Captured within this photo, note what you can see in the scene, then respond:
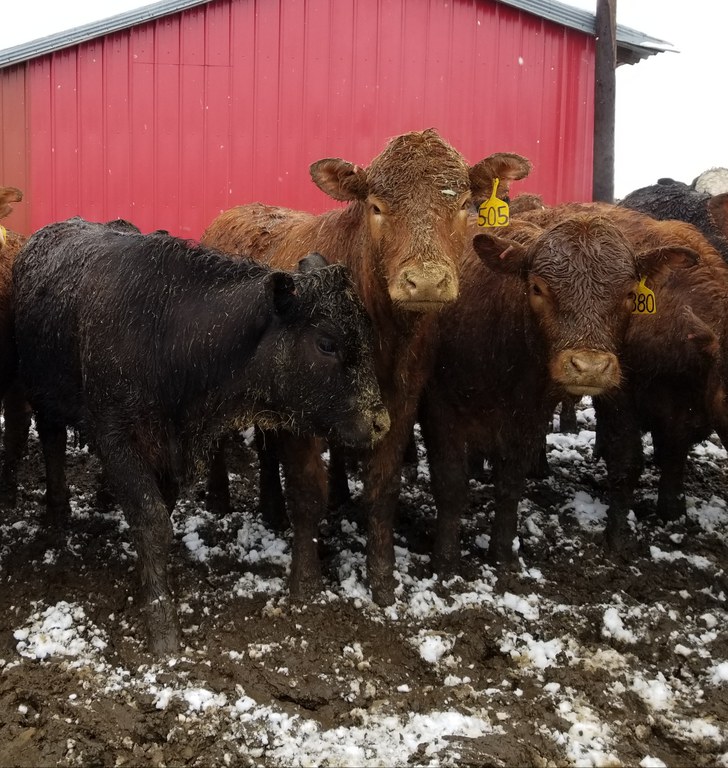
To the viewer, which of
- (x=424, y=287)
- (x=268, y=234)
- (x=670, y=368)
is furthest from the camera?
(x=268, y=234)

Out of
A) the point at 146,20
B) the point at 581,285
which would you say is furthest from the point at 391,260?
the point at 146,20

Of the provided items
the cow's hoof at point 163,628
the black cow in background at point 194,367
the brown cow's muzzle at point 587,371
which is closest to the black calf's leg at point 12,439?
the black cow in background at point 194,367

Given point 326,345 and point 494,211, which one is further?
point 494,211

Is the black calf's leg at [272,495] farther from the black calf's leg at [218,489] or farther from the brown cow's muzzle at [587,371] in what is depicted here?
the brown cow's muzzle at [587,371]

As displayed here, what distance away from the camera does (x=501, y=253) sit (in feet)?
12.8

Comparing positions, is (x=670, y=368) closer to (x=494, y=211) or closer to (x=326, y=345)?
(x=494, y=211)

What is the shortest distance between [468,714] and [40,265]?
12.0 ft

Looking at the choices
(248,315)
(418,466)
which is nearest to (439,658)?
(248,315)

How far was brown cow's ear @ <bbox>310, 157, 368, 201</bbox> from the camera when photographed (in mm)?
3621

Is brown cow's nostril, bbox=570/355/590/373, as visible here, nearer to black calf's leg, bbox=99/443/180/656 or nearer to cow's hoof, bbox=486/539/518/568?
cow's hoof, bbox=486/539/518/568

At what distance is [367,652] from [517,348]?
6.36 feet

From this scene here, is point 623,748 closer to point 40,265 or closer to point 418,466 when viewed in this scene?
point 418,466

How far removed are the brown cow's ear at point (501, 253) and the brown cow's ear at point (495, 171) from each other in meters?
0.25

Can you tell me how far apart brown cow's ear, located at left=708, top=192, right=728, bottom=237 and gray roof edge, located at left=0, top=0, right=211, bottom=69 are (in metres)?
6.46
